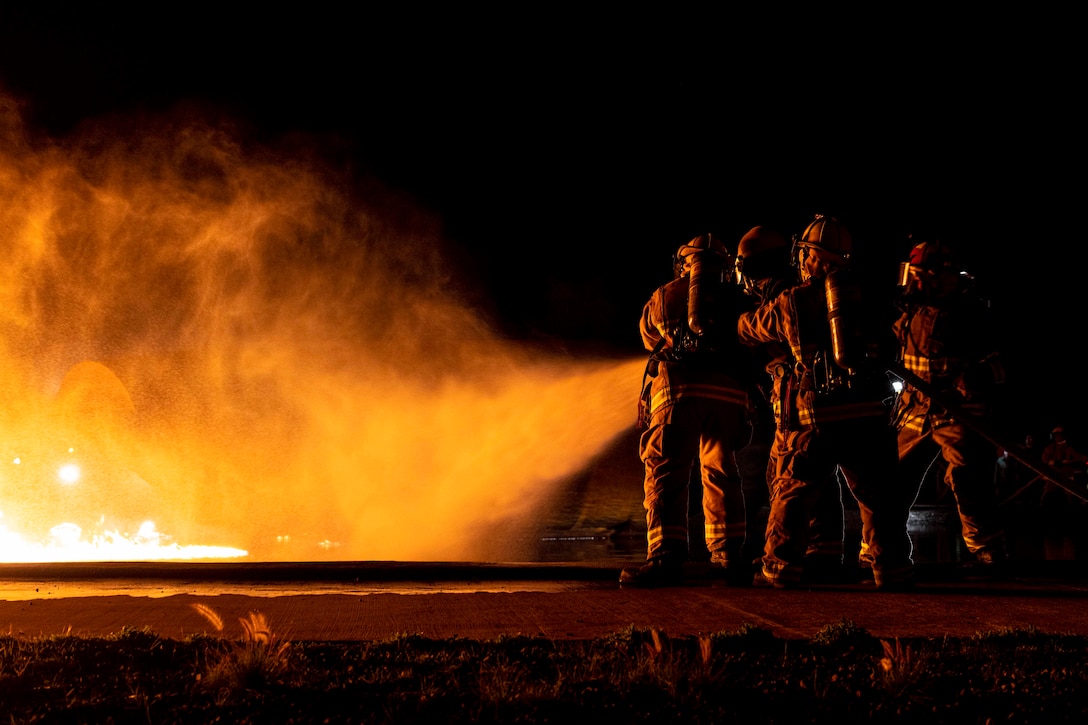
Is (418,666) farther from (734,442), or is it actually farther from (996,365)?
(996,365)

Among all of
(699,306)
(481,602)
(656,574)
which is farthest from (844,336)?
(481,602)

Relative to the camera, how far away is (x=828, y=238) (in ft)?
17.6

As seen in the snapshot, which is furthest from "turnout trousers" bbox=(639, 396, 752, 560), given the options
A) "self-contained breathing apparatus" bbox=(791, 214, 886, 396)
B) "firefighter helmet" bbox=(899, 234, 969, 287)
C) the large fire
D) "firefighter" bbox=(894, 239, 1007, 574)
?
the large fire

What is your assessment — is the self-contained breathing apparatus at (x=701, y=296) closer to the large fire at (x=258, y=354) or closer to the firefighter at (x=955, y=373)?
the firefighter at (x=955, y=373)

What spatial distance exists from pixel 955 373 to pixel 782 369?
1.63 meters

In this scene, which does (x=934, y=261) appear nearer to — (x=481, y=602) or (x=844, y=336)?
(x=844, y=336)

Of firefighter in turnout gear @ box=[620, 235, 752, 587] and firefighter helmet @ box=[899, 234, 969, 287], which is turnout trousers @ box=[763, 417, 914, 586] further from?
firefighter helmet @ box=[899, 234, 969, 287]

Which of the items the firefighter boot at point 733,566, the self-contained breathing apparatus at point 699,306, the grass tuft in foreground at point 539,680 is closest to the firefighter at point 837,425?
the firefighter boot at point 733,566

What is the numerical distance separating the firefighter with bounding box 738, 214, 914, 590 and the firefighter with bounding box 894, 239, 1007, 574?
4.10ft

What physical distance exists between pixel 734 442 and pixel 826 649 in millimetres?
2522

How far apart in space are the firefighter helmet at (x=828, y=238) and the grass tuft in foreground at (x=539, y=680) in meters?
2.68

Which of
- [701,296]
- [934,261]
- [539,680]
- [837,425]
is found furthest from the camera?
[934,261]

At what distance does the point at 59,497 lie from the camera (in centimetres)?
1321

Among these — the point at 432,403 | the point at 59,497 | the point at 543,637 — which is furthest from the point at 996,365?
the point at 59,497
